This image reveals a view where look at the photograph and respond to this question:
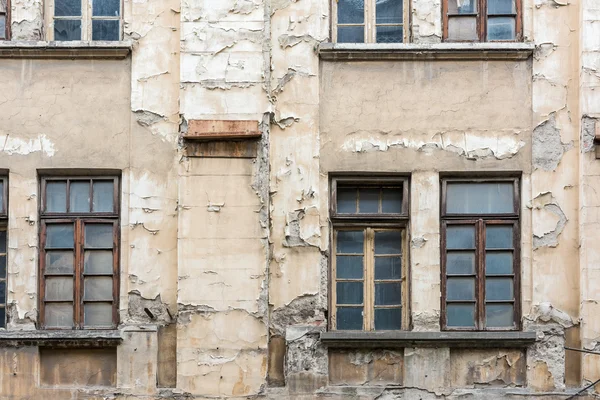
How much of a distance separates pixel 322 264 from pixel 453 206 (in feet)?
5.05

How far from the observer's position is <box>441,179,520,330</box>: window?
12367 mm

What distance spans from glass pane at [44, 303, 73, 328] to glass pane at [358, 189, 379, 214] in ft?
10.7

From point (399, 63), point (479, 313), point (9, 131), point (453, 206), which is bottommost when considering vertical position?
point (479, 313)

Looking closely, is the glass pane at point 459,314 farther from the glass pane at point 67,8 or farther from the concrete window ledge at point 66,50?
the glass pane at point 67,8

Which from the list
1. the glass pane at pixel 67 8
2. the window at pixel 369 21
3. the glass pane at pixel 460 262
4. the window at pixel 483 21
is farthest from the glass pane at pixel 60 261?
the window at pixel 483 21

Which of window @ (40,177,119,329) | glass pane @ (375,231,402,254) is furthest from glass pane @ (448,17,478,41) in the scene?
window @ (40,177,119,329)

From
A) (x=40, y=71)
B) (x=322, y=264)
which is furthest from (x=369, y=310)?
(x=40, y=71)

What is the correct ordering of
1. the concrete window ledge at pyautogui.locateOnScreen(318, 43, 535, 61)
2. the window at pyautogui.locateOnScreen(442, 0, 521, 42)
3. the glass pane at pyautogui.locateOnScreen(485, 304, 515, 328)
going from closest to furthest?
the glass pane at pyautogui.locateOnScreen(485, 304, 515, 328) < the concrete window ledge at pyautogui.locateOnScreen(318, 43, 535, 61) < the window at pyautogui.locateOnScreen(442, 0, 521, 42)

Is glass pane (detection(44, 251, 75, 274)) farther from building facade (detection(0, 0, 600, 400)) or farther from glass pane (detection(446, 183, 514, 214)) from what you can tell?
glass pane (detection(446, 183, 514, 214))

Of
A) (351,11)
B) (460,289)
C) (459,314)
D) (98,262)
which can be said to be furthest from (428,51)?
(98,262)

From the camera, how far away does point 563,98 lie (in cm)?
1253

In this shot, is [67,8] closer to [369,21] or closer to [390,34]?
[369,21]

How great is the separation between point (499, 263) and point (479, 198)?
0.72 meters

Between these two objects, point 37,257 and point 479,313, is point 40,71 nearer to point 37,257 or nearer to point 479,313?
point 37,257
